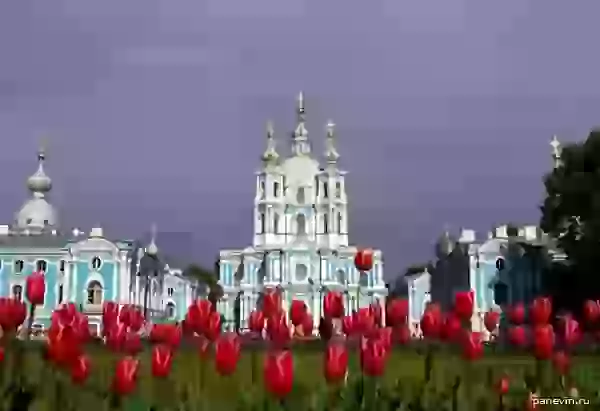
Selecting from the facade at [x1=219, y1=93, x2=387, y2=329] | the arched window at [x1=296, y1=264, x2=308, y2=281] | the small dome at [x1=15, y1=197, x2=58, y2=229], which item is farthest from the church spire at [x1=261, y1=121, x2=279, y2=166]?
the small dome at [x1=15, y1=197, x2=58, y2=229]

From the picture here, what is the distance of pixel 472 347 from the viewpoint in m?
5.46

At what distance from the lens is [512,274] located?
41188 mm

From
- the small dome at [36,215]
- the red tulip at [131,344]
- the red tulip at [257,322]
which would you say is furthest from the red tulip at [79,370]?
the small dome at [36,215]

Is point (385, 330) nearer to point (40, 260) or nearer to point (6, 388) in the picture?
point (6, 388)

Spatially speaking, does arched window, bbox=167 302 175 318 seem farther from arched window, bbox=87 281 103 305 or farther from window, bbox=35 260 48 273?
window, bbox=35 260 48 273

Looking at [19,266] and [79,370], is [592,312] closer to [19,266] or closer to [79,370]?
[79,370]

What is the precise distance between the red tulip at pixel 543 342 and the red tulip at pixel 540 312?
1.21ft

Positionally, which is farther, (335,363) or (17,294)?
(17,294)

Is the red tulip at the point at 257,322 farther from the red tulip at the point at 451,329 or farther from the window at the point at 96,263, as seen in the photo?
the window at the point at 96,263

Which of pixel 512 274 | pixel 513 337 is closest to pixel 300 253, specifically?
pixel 512 274

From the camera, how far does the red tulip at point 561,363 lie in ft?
18.7

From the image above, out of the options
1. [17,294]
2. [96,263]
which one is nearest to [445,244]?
[96,263]

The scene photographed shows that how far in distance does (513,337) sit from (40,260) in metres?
38.9

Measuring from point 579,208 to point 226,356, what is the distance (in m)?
26.9
